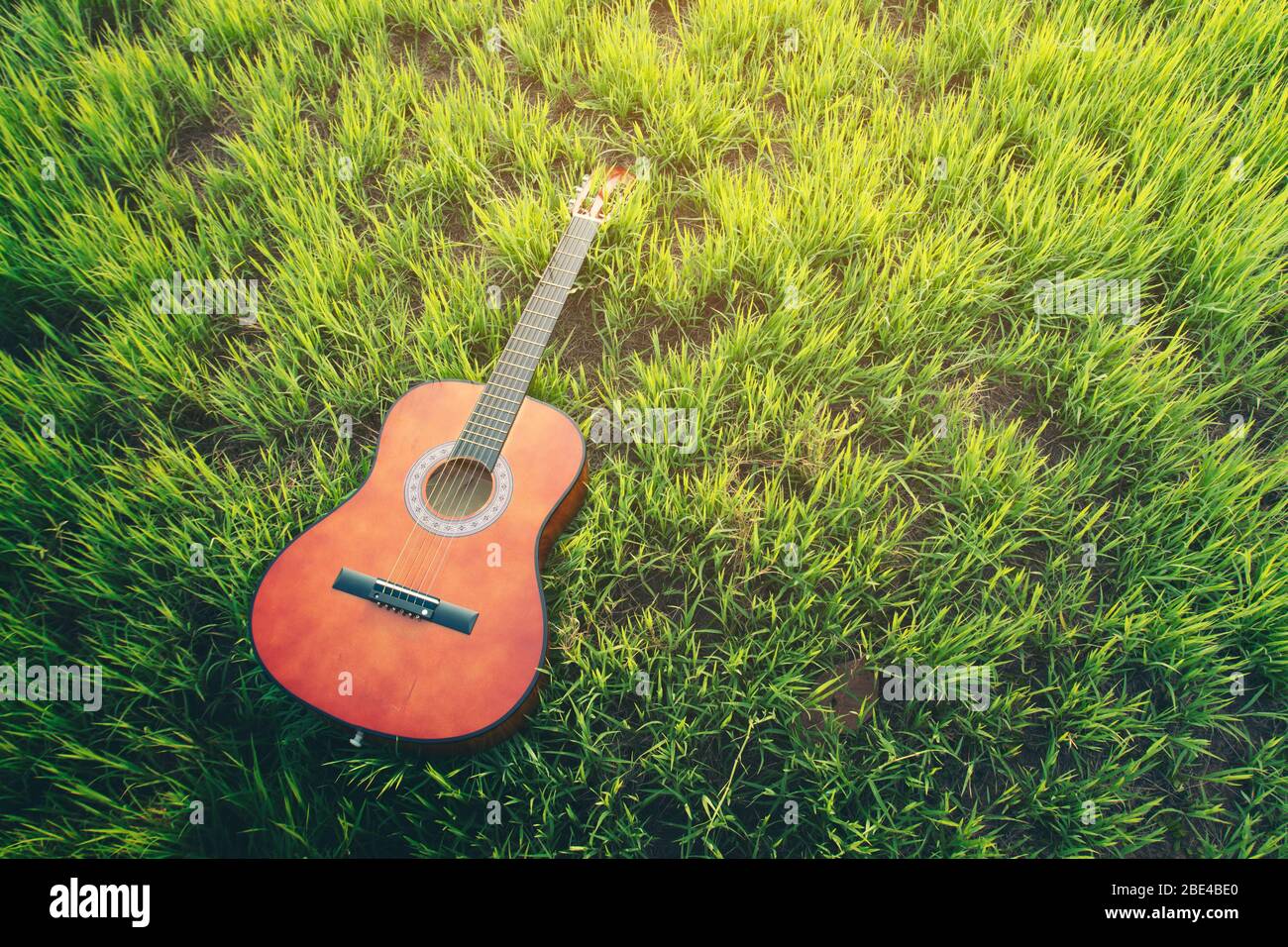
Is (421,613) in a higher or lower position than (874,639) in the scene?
higher

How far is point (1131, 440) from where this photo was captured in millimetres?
2021

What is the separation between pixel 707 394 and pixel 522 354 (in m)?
0.58

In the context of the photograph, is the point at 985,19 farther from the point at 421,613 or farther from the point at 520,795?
the point at 520,795

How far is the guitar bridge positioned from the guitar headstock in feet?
4.58

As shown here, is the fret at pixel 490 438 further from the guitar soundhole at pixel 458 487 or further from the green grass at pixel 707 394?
the green grass at pixel 707 394

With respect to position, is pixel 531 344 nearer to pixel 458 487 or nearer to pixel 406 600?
pixel 458 487

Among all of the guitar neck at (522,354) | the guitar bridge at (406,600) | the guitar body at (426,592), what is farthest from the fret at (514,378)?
the guitar bridge at (406,600)

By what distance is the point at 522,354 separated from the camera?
1984 mm

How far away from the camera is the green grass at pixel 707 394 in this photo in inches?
64.6

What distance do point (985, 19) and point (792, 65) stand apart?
0.86 metres

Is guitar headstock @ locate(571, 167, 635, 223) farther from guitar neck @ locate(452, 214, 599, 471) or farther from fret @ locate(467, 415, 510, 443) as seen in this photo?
fret @ locate(467, 415, 510, 443)

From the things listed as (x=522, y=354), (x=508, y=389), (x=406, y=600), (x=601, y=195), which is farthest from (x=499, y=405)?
(x=601, y=195)
